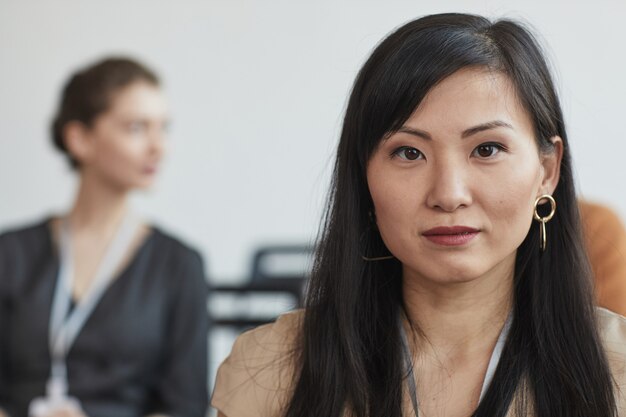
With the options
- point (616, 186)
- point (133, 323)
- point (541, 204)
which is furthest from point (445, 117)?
point (616, 186)

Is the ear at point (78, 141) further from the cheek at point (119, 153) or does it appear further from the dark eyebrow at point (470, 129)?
the dark eyebrow at point (470, 129)

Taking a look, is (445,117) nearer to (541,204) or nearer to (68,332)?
(541,204)

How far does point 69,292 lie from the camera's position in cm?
277

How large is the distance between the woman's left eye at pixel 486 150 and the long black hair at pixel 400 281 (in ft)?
0.25

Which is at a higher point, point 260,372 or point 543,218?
point 543,218

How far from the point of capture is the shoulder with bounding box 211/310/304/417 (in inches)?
57.2

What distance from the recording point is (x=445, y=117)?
1279 mm

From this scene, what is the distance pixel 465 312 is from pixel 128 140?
1694mm

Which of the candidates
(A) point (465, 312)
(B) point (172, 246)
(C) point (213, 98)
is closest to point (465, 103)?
(A) point (465, 312)

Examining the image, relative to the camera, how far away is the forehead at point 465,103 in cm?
128

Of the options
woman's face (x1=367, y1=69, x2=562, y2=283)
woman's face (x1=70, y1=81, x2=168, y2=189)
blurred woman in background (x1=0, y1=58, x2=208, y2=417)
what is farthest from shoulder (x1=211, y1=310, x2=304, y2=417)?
woman's face (x1=70, y1=81, x2=168, y2=189)

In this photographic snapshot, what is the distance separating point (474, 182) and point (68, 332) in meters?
1.67

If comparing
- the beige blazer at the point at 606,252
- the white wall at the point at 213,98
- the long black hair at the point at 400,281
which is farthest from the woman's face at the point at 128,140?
the white wall at the point at 213,98

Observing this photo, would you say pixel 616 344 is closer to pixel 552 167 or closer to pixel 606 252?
pixel 552 167
